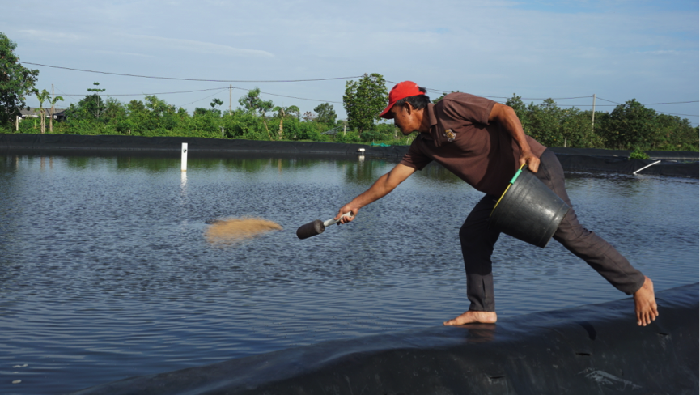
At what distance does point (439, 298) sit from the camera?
576cm

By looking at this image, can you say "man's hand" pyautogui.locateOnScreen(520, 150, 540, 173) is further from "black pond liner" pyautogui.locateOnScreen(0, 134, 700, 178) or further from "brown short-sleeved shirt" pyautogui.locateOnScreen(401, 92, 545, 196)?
"black pond liner" pyautogui.locateOnScreen(0, 134, 700, 178)

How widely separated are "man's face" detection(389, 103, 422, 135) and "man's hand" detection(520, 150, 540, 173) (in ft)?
1.87

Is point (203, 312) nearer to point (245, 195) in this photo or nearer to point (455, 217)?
point (455, 217)

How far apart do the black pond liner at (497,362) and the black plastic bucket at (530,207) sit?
45 cm

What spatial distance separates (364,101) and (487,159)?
60668mm

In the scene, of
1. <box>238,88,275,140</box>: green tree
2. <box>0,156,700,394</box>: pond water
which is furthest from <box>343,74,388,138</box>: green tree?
<box>0,156,700,394</box>: pond water

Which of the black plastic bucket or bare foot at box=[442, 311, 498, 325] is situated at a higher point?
the black plastic bucket

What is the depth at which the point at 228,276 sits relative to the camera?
21.5 ft

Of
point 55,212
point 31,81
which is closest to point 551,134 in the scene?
point 31,81

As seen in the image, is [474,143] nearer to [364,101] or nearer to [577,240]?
[577,240]

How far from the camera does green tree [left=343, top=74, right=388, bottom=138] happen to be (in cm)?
6303

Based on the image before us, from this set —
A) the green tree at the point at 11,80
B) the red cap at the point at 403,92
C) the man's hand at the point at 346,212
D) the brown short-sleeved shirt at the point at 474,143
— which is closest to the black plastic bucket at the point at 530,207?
the brown short-sleeved shirt at the point at 474,143

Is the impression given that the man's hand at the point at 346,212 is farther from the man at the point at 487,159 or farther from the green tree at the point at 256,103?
the green tree at the point at 256,103

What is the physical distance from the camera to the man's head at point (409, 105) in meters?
3.51
